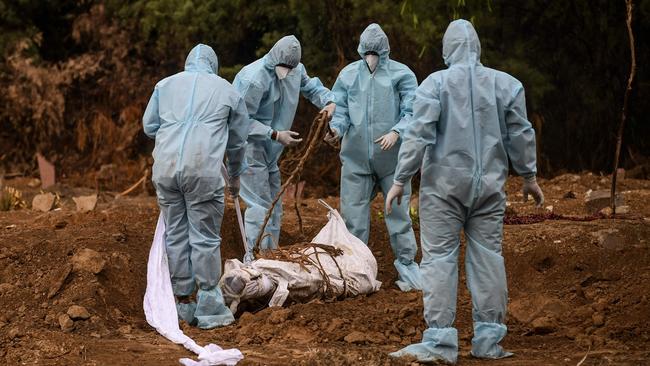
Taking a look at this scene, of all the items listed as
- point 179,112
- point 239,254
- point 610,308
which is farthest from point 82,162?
point 610,308

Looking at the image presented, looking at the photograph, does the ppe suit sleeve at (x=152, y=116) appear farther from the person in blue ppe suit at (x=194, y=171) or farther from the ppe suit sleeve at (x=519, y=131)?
the ppe suit sleeve at (x=519, y=131)

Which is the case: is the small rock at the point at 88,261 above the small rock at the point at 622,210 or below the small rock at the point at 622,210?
above

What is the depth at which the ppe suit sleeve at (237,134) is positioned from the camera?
7824mm

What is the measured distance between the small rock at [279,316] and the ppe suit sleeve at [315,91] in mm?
2243

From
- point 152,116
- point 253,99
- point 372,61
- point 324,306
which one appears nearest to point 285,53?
point 253,99

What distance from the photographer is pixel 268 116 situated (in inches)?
361

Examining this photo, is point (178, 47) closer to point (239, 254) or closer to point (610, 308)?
point (239, 254)

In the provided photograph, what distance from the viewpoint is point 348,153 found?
29.7 feet

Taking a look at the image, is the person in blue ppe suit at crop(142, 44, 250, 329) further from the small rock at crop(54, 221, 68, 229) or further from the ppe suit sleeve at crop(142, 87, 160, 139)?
the small rock at crop(54, 221, 68, 229)

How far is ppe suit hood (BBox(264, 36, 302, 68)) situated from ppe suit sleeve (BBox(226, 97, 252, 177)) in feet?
3.78

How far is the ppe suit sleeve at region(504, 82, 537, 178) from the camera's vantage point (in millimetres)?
6586

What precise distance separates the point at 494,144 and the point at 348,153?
104 inches

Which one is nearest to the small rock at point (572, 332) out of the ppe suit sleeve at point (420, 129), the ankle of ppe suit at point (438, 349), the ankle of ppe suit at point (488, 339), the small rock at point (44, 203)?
the ankle of ppe suit at point (488, 339)

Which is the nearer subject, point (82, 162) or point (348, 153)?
point (348, 153)
